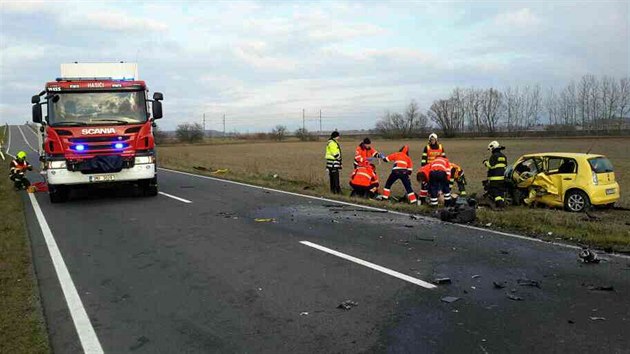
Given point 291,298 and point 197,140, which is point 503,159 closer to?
point 291,298

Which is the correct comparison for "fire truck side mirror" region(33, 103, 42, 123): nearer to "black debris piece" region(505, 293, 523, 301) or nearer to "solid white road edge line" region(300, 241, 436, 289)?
"solid white road edge line" region(300, 241, 436, 289)

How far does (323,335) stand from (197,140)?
91916 millimetres

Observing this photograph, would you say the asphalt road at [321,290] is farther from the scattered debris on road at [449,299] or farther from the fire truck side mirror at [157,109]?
the fire truck side mirror at [157,109]

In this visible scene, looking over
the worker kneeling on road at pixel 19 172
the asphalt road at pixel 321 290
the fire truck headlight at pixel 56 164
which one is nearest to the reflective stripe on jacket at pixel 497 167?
the asphalt road at pixel 321 290

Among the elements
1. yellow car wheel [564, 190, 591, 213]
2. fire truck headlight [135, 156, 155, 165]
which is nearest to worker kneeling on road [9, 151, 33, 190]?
fire truck headlight [135, 156, 155, 165]

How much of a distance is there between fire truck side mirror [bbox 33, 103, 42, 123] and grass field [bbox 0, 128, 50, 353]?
12.2 ft

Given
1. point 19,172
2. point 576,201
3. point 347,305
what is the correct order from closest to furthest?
point 347,305 → point 576,201 → point 19,172

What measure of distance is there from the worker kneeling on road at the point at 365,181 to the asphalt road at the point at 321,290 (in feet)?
12.6

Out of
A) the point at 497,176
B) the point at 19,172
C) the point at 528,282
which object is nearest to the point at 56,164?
the point at 19,172

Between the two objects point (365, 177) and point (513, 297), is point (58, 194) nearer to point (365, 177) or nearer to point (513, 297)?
point (365, 177)

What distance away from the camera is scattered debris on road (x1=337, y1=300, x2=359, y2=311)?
189 inches

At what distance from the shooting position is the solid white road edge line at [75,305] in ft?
13.5

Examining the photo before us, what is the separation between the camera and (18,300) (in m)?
5.18

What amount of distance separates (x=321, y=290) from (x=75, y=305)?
248cm
